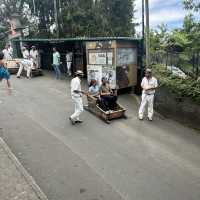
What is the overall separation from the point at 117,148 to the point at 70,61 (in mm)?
11087

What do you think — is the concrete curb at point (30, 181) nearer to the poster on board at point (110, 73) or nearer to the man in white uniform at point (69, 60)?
the poster on board at point (110, 73)

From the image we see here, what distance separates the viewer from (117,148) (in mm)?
7797

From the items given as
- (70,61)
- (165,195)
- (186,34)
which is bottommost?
(165,195)

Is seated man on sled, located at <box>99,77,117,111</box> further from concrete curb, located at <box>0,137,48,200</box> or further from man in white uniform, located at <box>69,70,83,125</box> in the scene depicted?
concrete curb, located at <box>0,137,48,200</box>

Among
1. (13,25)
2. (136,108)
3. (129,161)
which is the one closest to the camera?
(129,161)

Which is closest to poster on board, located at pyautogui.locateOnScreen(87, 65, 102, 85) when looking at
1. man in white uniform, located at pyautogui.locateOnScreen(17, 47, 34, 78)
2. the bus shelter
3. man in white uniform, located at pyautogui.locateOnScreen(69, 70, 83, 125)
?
the bus shelter

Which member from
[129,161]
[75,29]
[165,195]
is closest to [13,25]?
[75,29]

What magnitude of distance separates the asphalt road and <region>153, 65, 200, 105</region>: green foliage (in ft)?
4.12

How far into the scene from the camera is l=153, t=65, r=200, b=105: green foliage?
32.4 ft

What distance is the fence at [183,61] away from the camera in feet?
37.3

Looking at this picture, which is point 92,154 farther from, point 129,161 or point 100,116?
point 100,116

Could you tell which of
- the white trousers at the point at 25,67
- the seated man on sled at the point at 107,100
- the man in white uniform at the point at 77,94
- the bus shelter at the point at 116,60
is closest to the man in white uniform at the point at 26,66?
the white trousers at the point at 25,67

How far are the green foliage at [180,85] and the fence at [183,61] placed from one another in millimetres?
719

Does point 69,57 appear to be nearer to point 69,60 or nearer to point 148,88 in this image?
point 69,60
